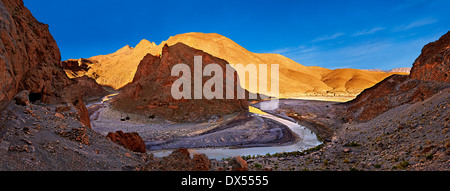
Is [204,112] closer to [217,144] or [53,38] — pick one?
[217,144]

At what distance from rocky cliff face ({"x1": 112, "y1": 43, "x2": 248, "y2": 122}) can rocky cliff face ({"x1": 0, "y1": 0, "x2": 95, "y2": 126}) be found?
2166 centimetres

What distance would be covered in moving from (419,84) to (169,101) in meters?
32.3

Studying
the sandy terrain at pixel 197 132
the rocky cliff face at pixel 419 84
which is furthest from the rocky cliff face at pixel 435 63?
the sandy terrain at pixel 197 132

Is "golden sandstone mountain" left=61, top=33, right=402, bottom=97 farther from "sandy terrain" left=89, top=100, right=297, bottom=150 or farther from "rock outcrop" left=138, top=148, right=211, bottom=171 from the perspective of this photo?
"rock outcrop" left=138, top=148, right=211, bottom=171

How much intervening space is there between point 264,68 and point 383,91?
106m

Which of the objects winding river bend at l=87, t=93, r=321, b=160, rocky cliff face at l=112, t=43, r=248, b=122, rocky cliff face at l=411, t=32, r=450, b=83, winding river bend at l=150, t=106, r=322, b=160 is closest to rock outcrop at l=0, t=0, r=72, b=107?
winding river bend at l=87, t=93, r=321, b=160

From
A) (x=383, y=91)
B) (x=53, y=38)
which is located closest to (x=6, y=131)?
(x=53, y=38)

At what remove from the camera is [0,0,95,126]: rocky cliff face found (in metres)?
8.19

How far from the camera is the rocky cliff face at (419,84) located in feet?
73.2

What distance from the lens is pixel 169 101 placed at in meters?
38.0

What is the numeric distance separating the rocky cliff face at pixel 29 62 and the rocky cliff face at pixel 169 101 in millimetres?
21661

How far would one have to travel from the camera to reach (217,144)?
2431 centimetres

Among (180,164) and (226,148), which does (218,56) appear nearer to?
(226,148)

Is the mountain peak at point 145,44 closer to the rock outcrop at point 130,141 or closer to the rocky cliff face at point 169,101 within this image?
the rocky cliff face at point 169,101
